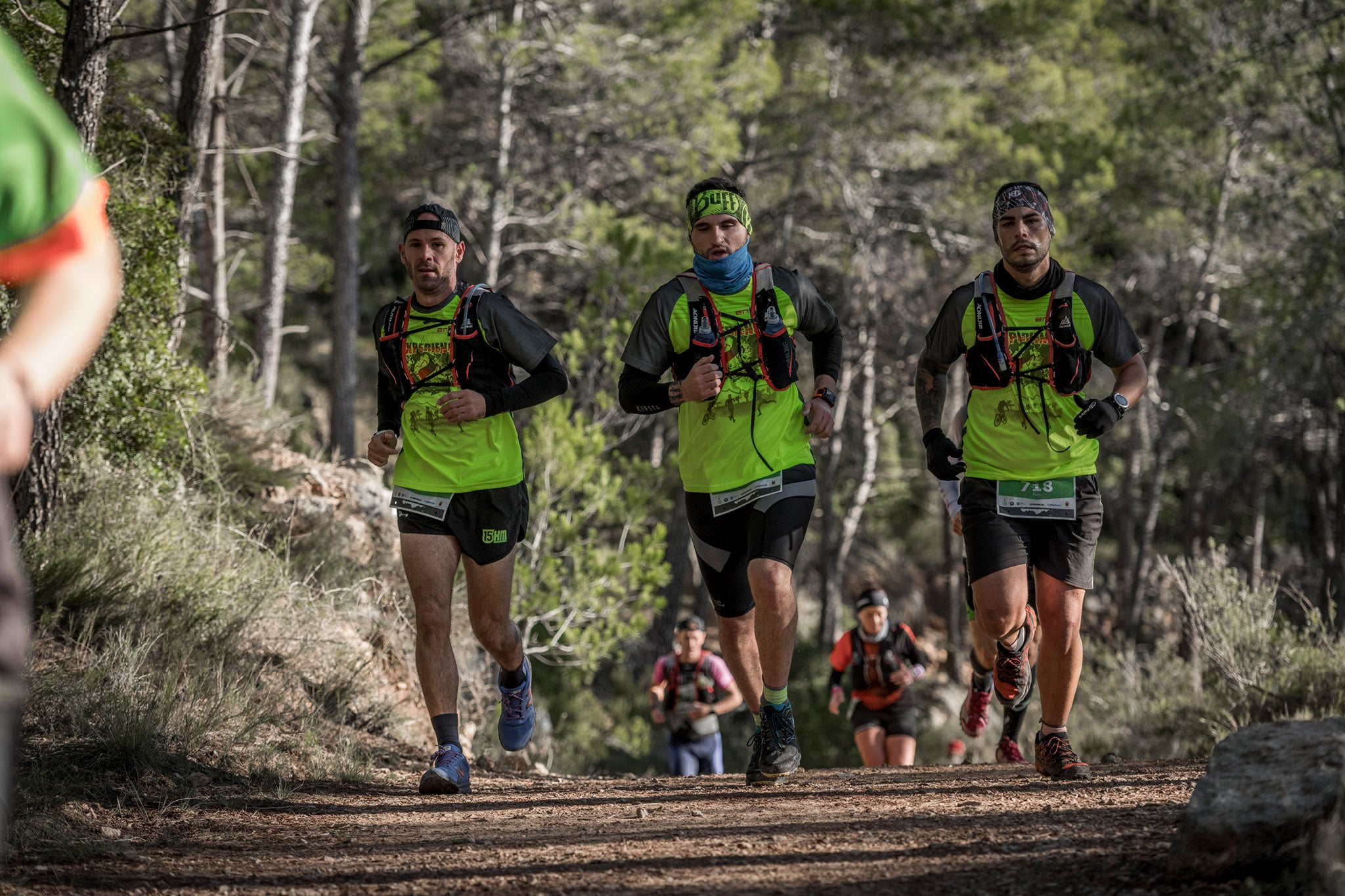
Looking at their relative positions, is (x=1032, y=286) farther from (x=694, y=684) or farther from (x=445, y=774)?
(x=694, y=684)

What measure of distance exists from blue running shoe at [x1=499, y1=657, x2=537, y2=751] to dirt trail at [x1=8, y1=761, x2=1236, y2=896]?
1.62 feet

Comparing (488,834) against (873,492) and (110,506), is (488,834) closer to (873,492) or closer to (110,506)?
(110,506)

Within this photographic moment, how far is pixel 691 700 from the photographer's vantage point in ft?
36.1

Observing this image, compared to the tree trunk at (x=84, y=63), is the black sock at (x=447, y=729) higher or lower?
lower

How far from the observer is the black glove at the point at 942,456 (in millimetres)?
5574

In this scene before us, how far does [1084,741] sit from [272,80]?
497 inches

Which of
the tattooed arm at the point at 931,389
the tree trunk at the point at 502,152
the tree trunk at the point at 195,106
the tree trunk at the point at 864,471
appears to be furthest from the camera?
the tree trunk at the point at 864,471

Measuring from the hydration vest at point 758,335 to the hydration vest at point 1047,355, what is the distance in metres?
0.83

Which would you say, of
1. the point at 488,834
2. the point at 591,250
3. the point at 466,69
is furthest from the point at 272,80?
the point at 488,834

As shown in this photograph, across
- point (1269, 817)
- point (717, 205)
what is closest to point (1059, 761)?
point (1269, 817)

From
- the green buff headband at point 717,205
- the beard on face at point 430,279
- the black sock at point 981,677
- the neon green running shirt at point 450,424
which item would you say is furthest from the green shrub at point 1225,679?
the beard on face at point 430,279

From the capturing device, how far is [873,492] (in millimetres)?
28141

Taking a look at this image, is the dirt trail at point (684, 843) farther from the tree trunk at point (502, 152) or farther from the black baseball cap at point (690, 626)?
the tree trunk at point (502, 152)

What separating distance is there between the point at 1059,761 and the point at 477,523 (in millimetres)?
2764
